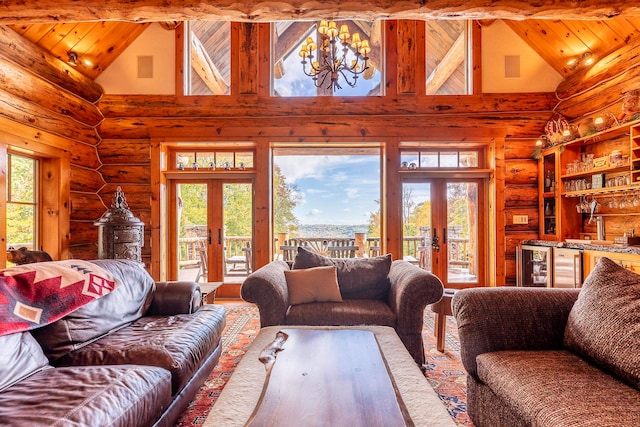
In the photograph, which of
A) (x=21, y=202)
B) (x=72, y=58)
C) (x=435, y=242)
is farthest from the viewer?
(x=435, y=242)

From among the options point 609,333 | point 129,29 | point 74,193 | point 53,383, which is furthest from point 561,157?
point 74,193

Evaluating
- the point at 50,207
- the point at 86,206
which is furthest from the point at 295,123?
the point at 50,207

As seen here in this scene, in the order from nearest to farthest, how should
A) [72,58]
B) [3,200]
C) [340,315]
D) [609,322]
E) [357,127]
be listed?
[609,322] → [340,315] → [3,200] → [72,58] → [357,127]

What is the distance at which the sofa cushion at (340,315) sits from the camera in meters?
2.60

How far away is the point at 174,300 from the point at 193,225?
2.89 metres

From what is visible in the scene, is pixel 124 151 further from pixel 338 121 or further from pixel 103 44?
pixel 338 121

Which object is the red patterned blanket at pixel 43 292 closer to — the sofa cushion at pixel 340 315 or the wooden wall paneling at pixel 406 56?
the sofa cushion at pixel 340 315

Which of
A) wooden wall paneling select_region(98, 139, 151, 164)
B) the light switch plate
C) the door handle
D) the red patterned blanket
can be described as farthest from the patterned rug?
wooden wall paneling select_region(98, 139, 151, 164)

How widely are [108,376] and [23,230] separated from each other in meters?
3.79

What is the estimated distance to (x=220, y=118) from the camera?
501cm

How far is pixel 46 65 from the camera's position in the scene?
4.01 m

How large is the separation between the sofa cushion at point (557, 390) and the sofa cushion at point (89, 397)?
1602 millimetres

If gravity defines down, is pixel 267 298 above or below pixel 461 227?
below

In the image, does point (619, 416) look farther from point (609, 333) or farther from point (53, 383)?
point (53, 383)
